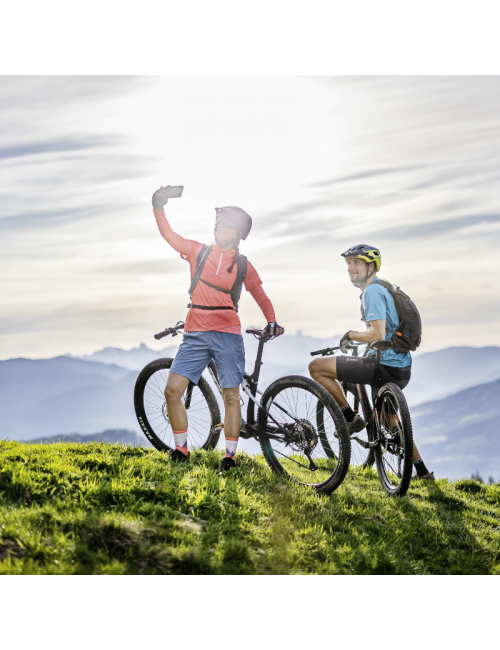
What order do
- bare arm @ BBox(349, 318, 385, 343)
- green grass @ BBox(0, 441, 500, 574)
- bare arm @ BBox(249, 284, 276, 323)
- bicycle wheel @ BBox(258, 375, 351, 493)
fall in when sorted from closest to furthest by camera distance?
green grass @ BBox(0, 441, 500, 574) → bicycle wheel @ BBox(258, 375, 351, 493) → bare arm @ BBox(349, 318, 385, 343) → bare arm @ BBox(249, 284, 276, 323)

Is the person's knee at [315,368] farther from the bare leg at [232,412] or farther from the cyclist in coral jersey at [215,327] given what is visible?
the bare leg at [232,412]

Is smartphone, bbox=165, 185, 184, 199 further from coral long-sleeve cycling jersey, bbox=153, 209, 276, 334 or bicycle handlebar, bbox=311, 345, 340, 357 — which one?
bicycle handlebar, bbox=311, 345, 340, 357

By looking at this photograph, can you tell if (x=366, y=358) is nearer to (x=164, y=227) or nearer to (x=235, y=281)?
(x=235, y=281)

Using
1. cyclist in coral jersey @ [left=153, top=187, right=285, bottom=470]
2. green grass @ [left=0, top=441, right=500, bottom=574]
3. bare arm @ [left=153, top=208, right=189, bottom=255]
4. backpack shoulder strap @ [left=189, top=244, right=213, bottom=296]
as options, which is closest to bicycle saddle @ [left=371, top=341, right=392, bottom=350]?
cyclist in coral jersey @ [left=153, top=187, right=285, bottom=470]

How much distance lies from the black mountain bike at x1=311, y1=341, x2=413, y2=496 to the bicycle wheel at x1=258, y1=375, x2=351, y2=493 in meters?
0.28

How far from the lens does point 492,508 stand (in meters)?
6.96

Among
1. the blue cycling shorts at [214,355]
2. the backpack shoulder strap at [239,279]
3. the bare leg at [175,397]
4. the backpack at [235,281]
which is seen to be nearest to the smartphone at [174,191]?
the backpack at [235,281]

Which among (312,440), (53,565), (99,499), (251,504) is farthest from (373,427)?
(53,565)

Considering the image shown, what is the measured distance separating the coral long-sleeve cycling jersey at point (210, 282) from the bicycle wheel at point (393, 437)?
86.1 inches

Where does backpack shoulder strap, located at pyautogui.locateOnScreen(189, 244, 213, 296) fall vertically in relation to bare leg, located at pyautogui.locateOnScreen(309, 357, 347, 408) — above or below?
above

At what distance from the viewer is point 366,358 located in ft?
23.5

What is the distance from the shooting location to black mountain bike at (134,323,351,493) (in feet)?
20.3

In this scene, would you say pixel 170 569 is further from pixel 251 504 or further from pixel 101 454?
pixel 101 454

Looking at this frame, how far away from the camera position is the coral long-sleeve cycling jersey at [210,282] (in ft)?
21.6
